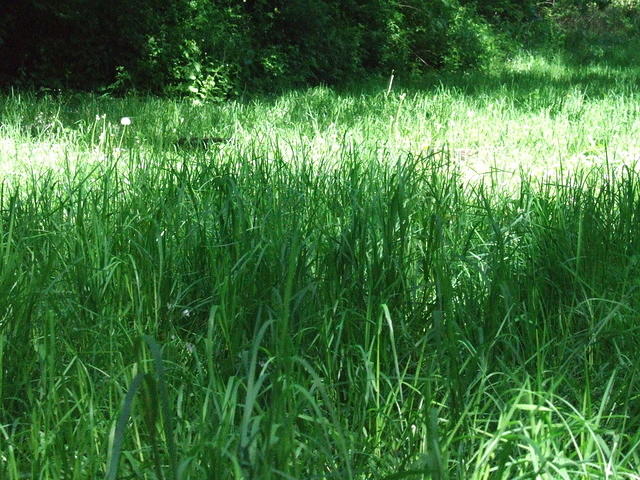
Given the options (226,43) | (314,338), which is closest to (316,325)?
(314,338)

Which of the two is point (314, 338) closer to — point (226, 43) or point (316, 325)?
point (316, 325)

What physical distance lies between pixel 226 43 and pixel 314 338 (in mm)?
9614

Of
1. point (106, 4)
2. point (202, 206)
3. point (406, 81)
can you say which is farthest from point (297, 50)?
point (202, 206)

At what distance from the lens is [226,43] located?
1123 centimetres

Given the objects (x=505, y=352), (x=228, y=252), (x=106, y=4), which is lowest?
(x=505, y=352)

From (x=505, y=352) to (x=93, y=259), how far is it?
1158 millimetres

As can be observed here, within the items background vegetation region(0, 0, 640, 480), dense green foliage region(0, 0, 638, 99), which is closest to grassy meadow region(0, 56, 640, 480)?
background vegetation region(0, 0, 640, 480)

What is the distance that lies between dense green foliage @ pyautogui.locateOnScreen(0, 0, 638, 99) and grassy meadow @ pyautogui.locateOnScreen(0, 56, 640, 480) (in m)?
7.48

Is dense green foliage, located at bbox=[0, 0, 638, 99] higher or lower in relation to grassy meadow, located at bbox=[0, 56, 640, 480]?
higher

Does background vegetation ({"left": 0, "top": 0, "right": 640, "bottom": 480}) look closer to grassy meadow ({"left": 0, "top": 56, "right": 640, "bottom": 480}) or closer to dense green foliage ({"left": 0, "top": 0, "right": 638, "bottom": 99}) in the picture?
grassy meadow ({"left": 0, "top": 56, "right": 640, "bottom": 480})

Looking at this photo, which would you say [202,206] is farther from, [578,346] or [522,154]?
[522,154]

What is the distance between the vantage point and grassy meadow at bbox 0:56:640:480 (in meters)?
1.51

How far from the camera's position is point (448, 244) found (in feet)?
9.57

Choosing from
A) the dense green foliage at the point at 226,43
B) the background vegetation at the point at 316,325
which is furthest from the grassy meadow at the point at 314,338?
the dense green foliage at the point at 226,43
